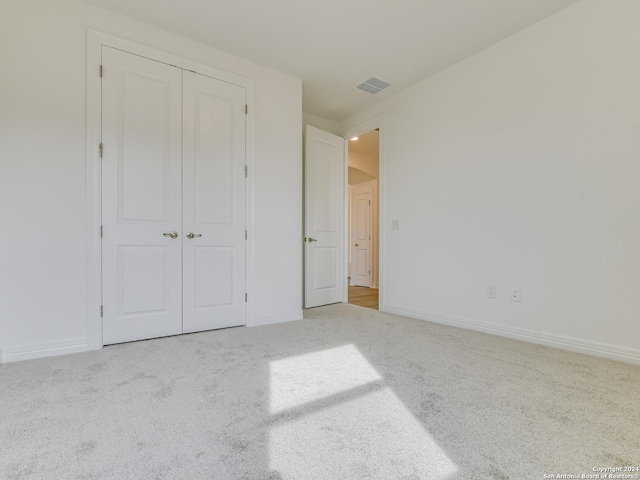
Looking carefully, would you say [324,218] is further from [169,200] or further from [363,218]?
[363,218]

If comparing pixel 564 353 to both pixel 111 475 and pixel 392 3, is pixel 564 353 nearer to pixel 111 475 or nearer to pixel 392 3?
pixel 111 475

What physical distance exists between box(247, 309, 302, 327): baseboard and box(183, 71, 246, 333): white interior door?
143 millimetres

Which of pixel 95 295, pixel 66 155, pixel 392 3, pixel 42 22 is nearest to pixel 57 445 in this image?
pixel 95 295

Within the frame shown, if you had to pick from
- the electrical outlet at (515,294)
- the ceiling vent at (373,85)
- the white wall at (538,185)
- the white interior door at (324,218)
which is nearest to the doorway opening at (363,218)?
the white interior door at (324,218)

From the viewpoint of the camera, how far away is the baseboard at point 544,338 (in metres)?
2.10

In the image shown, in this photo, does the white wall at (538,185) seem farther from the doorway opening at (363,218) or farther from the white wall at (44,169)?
the white wall at (44,169)

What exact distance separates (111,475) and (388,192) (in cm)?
355

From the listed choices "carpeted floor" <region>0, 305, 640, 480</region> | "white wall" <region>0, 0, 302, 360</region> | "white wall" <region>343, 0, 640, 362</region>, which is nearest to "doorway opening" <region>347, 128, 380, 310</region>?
"white wall" <region>343, 0, 640, 362</region>

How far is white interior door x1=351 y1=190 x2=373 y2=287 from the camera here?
6.87 metres

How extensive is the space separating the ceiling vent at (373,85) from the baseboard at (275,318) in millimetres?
2769

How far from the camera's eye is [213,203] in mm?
2902

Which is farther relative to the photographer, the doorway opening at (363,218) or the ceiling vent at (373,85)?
the doorway opening at (363,218)

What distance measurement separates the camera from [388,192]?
3854 mm

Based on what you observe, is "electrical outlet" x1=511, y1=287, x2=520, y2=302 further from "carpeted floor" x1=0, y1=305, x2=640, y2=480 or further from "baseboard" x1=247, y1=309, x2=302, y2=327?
"baseboard" x1=247, y1=309, x2=302, y2=327
